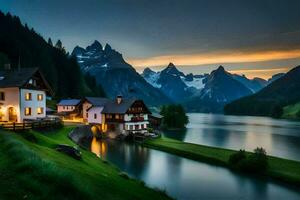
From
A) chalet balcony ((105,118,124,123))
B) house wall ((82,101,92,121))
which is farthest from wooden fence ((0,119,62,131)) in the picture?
house wall ((82,101,92,121))

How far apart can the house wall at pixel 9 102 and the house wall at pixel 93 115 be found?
46491 mm

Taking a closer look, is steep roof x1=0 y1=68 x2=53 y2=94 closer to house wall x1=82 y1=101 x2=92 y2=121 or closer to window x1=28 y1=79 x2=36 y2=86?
window x1=28 y1=79 x2=36 y2=86

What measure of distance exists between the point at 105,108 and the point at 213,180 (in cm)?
6298

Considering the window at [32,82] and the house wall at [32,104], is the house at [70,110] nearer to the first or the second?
the house wall at [32,104]

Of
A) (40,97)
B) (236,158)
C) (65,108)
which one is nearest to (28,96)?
(40,97)

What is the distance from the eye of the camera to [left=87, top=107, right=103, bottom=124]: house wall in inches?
4264

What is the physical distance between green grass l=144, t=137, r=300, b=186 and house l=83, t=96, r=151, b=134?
12.7m

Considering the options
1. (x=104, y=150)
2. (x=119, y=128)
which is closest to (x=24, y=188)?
(x=104, y=150)

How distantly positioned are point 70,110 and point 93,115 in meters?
26.9

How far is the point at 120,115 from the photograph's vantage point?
101938 mm

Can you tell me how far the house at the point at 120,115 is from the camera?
101000mm

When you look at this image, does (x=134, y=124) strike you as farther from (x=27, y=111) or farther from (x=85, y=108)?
(x=27, y=111)

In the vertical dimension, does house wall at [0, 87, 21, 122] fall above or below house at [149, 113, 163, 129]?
above

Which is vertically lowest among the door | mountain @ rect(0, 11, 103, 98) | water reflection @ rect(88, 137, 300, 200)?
water reflection @ rect(88, 137, 300, 200)
